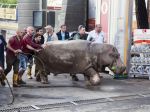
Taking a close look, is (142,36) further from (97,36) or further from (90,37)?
(90,37)

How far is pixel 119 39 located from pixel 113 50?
Answer: 1.59 metres

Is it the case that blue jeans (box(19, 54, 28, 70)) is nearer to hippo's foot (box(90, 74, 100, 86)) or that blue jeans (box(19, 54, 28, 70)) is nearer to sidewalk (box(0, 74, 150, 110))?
sidewalk (box(0, 74, 150, 110))

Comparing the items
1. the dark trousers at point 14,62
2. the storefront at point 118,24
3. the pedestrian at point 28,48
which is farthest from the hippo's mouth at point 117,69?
the dark trousers at point 14,62

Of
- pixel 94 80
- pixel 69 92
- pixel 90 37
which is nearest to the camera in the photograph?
pixel 69 92

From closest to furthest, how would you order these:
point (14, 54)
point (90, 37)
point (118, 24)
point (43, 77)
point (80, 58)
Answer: point (14, 54) < point (80, 58) < point (43, 77) < point (90, 37) < point (118, 24)

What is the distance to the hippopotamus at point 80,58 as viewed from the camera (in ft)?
42.7

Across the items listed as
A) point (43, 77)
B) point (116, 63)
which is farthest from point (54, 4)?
point (116, 63)

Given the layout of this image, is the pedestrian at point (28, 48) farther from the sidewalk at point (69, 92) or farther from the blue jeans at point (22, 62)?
the sidewalk at point (69, 92)

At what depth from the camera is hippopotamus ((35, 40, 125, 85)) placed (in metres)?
13.0

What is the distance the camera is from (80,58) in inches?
513

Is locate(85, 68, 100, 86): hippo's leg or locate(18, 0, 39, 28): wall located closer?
locate(85, 68, 100, 86): hippo's leg

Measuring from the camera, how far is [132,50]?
1473cm

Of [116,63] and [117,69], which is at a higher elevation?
[116,63]

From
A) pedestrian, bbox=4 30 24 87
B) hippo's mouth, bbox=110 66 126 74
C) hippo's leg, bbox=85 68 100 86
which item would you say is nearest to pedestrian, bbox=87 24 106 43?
hippo's mouth, bbox=110 66 126 74
